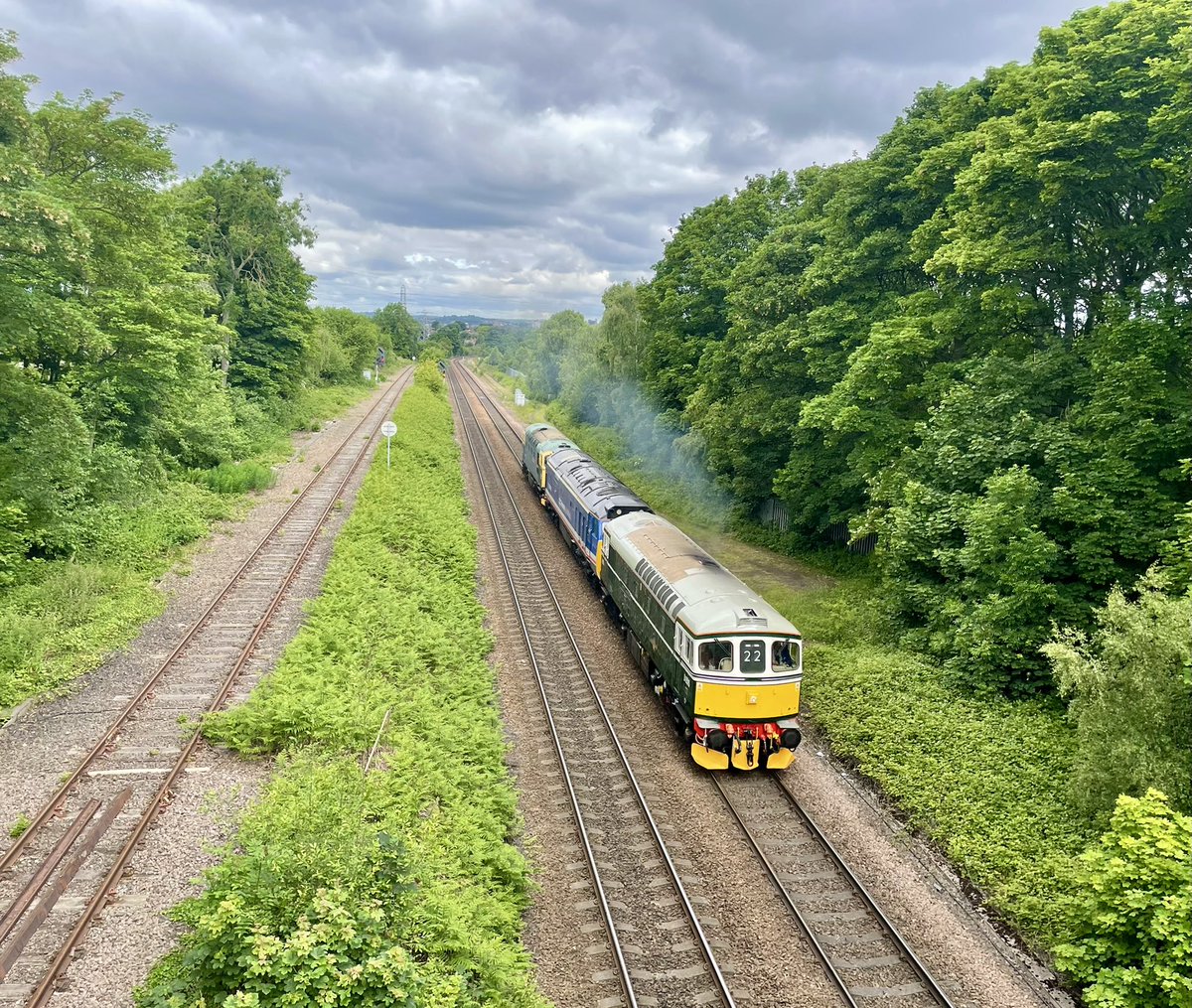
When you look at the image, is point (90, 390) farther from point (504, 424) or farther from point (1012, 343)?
point (504, 424)

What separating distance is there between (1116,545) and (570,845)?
11.7 m

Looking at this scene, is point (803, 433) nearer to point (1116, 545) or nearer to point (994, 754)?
point (1116, 545)

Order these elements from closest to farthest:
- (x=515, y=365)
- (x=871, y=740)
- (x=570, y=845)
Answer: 1. (x=570, y=845)
2. (x=871, y=740)
3. (x=515, y=365)

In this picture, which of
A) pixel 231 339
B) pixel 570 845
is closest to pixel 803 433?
pixel 570 845

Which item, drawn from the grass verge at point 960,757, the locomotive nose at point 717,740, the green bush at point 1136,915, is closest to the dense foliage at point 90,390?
the locomotive nose at point 717,740

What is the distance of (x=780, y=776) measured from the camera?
1418cm

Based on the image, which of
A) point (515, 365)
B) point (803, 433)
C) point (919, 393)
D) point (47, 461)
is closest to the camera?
point (47, 461)

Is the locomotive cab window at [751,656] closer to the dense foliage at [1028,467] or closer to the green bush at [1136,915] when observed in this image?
the dense foliage at [1028,467]

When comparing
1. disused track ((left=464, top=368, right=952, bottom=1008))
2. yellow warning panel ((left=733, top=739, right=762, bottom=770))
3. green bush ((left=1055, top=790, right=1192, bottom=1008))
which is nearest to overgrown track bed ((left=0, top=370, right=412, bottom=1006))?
disused track ((left=464, top=368, right=952, bottom=1008))

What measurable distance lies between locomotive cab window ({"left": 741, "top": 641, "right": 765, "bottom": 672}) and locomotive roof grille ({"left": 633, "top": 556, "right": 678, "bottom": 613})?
6.69 feet

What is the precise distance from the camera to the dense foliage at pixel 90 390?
15172 mm

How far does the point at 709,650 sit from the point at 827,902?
14.6ft

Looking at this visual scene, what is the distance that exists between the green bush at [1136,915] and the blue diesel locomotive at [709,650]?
5.29 meters

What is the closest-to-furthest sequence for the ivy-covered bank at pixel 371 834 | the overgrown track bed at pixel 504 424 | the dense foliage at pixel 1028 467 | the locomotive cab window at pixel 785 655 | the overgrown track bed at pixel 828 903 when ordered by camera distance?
1. the ivy-covered bank at pixel 371 834
2. the overgrown track bed at pixel 828 903
3. the dense foliage at pixel 1028 467
4. the locomotive cab window at pixel 785 655
5. the overgrown track bed at pixel 504 424
